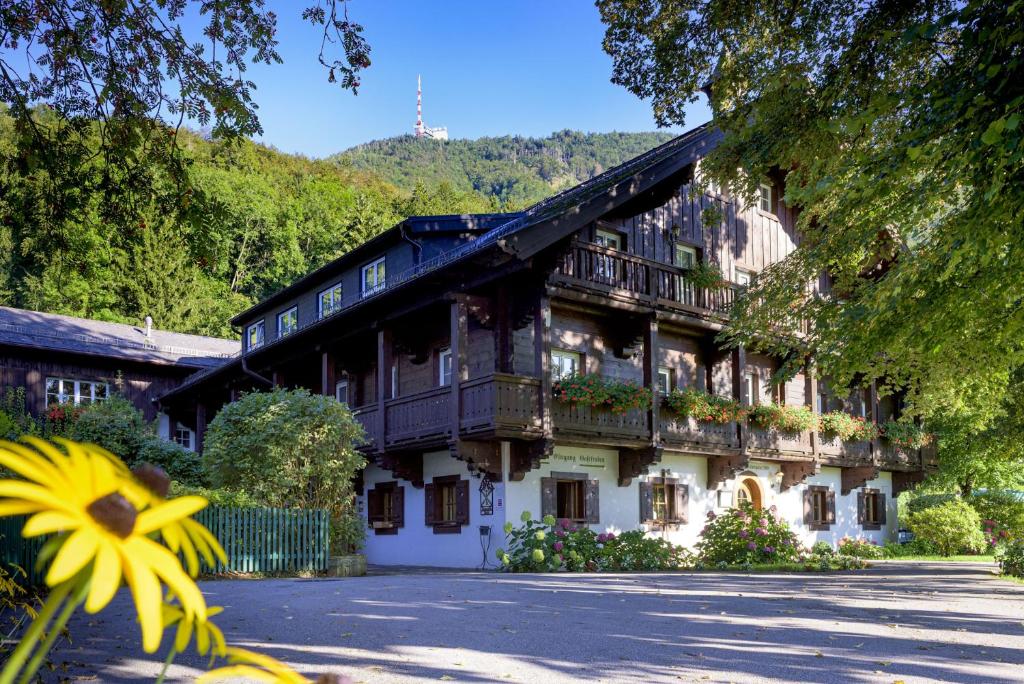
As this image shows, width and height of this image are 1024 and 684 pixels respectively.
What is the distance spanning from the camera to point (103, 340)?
36656mm

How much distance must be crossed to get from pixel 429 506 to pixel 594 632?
1402 centimetres

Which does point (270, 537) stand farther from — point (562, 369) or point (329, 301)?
point (329, 301)

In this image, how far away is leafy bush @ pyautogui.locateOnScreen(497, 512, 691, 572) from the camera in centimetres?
1897

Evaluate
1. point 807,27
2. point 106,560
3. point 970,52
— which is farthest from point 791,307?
point 106,560

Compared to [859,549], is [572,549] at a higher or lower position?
higher

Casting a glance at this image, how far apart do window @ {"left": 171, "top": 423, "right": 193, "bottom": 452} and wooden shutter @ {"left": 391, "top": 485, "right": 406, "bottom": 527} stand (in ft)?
53.5

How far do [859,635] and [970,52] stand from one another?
5.77 meters

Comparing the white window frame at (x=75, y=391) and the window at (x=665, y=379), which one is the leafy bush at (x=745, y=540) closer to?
the window at (x=665, y=379)

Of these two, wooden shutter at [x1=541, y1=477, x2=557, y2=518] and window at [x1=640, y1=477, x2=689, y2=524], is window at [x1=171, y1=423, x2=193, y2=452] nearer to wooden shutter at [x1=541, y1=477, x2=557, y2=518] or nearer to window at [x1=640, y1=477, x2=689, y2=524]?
wooden shutter at [x1=541, y1=477, x2=557, y2=518]

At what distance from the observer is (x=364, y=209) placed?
6238cm

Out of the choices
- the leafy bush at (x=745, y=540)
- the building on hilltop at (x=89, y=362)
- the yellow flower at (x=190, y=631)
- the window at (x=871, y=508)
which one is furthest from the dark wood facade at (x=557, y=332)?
the yellow flower at (x=190, y=631)

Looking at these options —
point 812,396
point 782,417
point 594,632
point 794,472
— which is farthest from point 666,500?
point 594,632

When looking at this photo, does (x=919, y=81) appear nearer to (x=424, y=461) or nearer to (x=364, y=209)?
(x=424, y=461)

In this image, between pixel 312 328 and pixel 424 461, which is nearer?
pixel 424 461
